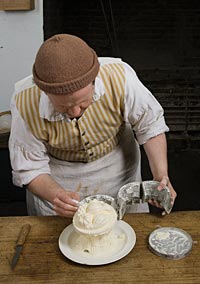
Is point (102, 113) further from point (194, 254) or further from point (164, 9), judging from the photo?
point (164, 9)

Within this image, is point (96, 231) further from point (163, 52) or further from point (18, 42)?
point (163, 52)

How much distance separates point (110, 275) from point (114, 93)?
56cm

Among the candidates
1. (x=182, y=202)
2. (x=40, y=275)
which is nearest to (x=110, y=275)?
(x=40, y=275)

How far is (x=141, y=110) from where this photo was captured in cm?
Result: 138

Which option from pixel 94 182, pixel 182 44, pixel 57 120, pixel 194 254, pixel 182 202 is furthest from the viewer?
pixel 182 44

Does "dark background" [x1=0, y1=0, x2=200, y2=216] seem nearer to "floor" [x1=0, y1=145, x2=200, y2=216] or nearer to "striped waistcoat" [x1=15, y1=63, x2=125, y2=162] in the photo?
"floor" [x1=0, y1=145, x2=200, y2=216]

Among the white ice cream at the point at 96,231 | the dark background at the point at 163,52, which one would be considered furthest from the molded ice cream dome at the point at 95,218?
the dark background at the point at 163,52

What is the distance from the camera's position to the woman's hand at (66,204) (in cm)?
122

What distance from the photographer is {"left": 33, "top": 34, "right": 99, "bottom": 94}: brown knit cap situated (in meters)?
1.02

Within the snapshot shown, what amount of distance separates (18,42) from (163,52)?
1131mm

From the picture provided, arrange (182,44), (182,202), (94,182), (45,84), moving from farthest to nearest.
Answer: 1. (182,44)
2. (182,202)
3. (94,182)
4. (45,84)

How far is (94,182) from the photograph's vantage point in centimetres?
154

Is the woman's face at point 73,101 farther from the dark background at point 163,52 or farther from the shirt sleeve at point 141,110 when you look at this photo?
the dark background at point 163,52

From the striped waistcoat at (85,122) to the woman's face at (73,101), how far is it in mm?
133
